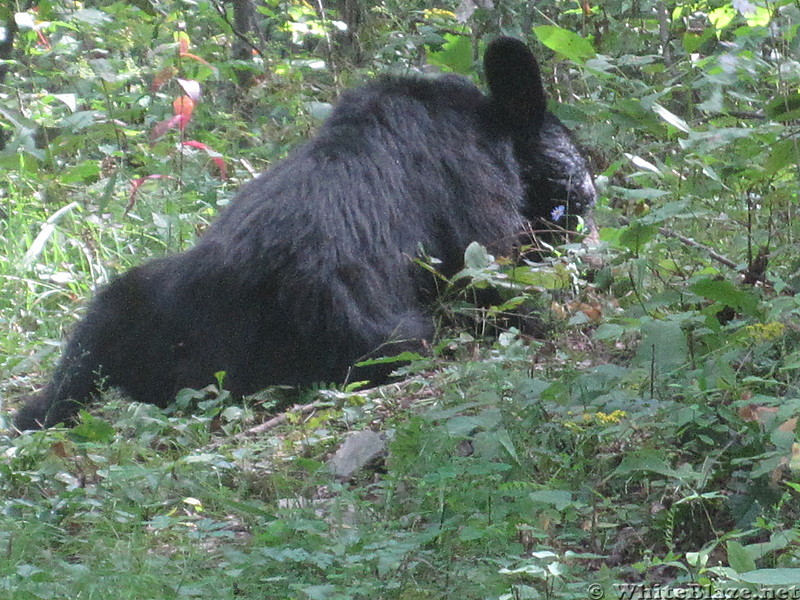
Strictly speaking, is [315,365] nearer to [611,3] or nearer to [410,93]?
[410,93]

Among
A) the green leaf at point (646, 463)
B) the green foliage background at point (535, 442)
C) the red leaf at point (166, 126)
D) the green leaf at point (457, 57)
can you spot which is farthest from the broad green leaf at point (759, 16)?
the red leaf at point (166, 126)

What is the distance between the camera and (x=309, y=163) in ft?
15.5

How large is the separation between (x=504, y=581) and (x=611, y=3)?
17.2 feet

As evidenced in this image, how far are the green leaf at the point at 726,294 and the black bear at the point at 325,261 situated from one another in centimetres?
150

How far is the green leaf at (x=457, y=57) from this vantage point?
6.62 metres

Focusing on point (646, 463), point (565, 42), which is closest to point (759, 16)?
point (565, 42)

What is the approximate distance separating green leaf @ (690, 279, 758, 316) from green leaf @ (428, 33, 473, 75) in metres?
3.73

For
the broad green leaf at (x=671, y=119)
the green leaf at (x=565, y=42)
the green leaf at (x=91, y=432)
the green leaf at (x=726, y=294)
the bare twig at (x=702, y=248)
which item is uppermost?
the green leaf at (x=565, y=42)

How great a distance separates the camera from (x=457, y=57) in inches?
262

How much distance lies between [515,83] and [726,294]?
2.76 metres

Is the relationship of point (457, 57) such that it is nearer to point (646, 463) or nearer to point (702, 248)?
point (702, 248)

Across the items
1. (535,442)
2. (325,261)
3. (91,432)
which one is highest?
(325,261)

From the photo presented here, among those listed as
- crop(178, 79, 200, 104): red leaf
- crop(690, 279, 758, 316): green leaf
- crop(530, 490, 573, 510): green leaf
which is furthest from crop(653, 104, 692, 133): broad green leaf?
crop(178, 79, 200, 104): red leaf

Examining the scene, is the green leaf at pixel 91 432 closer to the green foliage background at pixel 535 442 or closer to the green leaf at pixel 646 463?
the green foliage background at pixel 535 442
